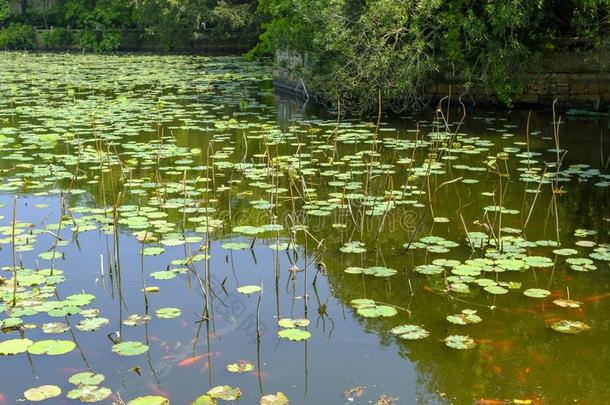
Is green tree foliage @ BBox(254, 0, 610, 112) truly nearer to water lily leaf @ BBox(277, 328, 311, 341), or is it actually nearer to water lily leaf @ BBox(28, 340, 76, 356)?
water lily leaf @ BBox(277, 328, 311, 341)

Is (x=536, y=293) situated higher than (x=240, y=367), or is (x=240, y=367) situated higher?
(x=536, y=293)

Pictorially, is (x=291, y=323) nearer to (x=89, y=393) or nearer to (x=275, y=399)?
(x=275, y=399)

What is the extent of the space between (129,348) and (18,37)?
125ft

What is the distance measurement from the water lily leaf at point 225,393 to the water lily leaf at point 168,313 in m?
0.94

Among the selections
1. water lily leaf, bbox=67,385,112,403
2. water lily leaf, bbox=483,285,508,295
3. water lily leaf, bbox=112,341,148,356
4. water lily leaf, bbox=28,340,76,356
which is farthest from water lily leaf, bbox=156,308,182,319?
water lily leaf, bbox=483,285,508,295

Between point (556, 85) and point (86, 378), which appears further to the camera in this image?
point (556, 85)

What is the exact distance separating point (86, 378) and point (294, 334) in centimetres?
105

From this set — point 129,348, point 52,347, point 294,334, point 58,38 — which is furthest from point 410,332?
point 58,38

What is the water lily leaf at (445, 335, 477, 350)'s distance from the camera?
Result: 402 centimetres

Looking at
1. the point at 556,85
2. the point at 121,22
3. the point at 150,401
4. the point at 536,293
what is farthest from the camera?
the point at 121,22

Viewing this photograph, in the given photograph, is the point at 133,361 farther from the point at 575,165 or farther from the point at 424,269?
the point at 575,165

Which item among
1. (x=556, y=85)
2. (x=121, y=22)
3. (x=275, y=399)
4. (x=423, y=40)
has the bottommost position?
(x=275, y=399)

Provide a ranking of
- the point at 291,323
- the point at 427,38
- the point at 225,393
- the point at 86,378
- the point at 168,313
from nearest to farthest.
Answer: the point at 225,393
the point at 86,378
the point at 291,323
the point at 168,313
the point at 427,38

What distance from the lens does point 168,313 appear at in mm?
4418
